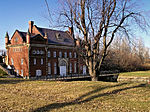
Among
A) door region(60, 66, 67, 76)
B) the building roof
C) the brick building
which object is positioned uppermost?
the building roof

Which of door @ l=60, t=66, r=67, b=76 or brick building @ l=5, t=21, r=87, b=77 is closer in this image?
brick building @ l=5, t=21, r=87, b=77

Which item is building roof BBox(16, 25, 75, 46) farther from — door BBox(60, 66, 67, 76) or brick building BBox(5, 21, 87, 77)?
door BBox(60, 66, 67, 76)

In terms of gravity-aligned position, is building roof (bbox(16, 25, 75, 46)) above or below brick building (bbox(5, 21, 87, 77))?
above

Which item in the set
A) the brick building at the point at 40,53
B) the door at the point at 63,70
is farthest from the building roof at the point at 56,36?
the door at the point at 63,70

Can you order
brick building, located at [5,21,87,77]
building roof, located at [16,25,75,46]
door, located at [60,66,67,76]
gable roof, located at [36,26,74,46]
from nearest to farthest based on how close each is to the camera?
brick building, located at [5,21,87,77], building roof, located at [16,25,75,46], gable roof, located at [36,26,74,46], door, located at [60,66,67,76]

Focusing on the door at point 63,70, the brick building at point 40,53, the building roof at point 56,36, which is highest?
the building roof at point 56,36

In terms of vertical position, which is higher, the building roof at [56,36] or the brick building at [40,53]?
the building roof at [56,36]

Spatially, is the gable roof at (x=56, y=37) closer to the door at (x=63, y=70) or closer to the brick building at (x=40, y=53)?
the brick building at (x=40, y=53)

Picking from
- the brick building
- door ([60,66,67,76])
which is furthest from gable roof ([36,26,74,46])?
door ([60,66,67,76])

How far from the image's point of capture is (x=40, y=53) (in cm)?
4203

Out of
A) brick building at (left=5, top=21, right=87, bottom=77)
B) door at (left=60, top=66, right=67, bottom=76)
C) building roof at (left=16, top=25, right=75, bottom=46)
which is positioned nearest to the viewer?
brick building at (left=5, top=21, right=87, bottom=77)

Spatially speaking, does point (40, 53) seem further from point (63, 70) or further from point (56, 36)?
point (56, 36)

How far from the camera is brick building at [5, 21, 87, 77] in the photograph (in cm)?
Result: 4019

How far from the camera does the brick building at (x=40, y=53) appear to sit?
4019cm
